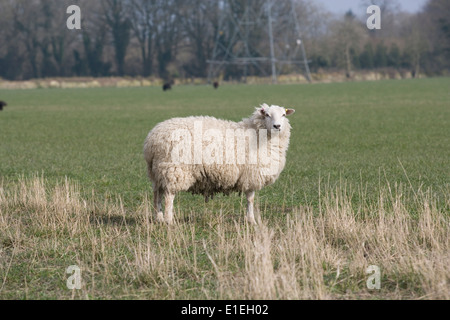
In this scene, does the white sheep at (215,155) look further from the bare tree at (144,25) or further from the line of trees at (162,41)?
the bare tree at (144,25)

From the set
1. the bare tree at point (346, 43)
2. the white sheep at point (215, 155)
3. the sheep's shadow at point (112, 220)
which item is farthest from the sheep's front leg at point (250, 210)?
the bare tree at point (346, 43)

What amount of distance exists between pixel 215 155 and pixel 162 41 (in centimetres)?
9961

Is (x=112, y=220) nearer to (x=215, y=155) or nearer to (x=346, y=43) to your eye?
(x=215, y=155)

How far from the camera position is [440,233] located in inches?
269

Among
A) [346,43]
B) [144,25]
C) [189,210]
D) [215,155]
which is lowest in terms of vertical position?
[189,210]

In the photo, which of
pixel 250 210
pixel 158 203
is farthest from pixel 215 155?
pixel 158 203

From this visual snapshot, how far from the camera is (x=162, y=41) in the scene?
105 m

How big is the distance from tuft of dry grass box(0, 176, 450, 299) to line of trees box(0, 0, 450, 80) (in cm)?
8183

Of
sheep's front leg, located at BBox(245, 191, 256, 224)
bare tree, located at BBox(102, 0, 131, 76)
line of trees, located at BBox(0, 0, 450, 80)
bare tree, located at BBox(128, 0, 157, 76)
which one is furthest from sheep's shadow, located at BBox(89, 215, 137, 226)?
bare tree, located at BBox(128, 0, 157, 76)

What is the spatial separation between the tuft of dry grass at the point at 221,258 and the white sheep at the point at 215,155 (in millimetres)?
403

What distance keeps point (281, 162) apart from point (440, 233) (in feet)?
7.26

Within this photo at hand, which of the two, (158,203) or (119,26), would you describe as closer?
(158,203)

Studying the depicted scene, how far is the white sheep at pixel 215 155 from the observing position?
785cm
